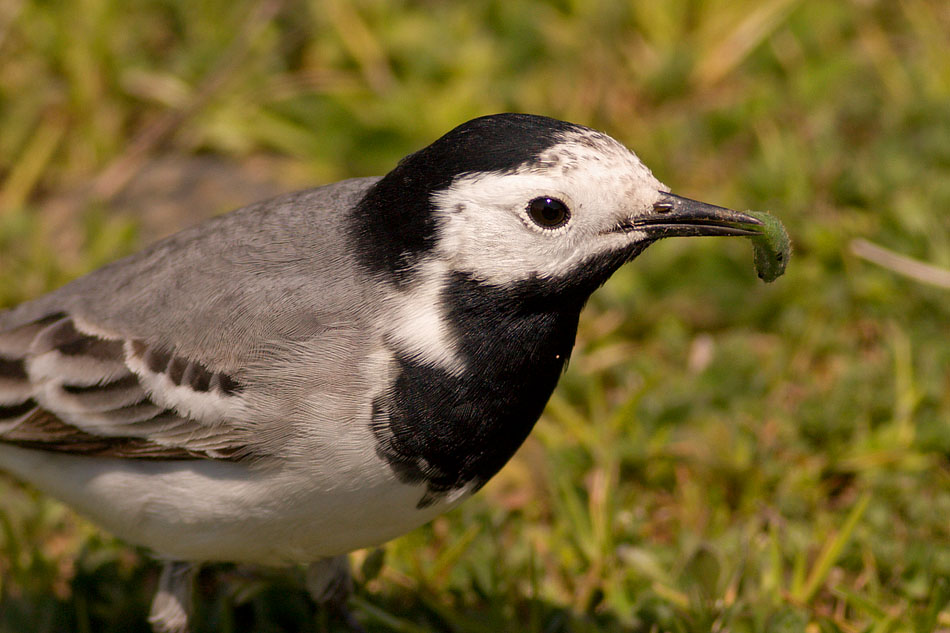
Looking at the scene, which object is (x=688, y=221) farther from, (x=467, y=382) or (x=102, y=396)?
(x=102, y=396)

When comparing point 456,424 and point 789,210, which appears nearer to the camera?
point 456,424

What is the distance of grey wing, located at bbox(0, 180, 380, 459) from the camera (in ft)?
10.9

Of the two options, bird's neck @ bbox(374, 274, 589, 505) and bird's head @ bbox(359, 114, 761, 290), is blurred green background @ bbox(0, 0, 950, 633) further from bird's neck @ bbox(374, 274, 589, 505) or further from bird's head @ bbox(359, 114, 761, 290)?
bird's head @ bbox(359, 114, 761, 290)

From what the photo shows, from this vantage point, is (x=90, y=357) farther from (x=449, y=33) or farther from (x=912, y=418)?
(x=449, y=33)

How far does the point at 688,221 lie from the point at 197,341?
5.21 ft

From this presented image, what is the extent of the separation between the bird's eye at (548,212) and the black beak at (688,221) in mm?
204

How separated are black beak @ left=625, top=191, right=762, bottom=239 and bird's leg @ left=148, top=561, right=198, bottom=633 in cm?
200

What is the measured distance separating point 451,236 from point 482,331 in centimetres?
29

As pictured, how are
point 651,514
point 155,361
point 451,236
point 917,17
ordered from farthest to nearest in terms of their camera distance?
point 917,17
point 651,514
point 155,361
point 451,236

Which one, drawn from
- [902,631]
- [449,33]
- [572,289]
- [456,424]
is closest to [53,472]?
[456,424]

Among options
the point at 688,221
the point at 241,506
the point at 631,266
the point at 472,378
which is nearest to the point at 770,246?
the point at 688,221

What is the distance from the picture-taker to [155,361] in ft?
11.8

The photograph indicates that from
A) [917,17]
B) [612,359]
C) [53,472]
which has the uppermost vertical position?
[917,17]

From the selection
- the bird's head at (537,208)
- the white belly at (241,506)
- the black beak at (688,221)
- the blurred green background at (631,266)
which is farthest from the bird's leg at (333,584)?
the black beak at (688,221)
